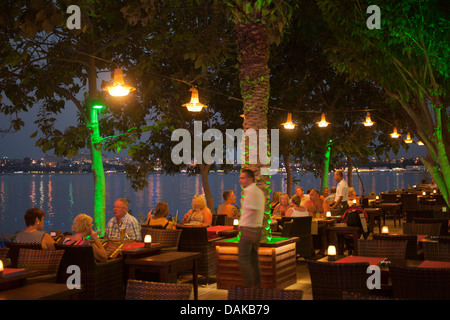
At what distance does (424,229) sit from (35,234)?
20.5 ft

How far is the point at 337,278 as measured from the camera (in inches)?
200

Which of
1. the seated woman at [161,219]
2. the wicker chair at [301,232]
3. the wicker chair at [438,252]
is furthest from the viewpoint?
the wicker chair at [301,232]

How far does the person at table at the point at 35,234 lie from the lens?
7016 mm

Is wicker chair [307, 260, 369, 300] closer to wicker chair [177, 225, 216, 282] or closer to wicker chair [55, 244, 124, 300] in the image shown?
wicker chair [55, 244, 124, 300]

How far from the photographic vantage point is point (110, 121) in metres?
15.5

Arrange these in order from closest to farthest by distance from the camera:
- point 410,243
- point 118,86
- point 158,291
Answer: point 158,291, point 410,243, point 118,86

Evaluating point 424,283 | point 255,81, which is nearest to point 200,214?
point 255,81

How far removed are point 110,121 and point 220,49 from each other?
15.4ft

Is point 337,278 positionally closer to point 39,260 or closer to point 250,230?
point 250,230

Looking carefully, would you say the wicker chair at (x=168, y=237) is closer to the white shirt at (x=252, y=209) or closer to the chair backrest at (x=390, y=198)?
the white shirt at (x=252, y=209)

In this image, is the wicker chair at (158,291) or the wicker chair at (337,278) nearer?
the wicker chair at (158,291)

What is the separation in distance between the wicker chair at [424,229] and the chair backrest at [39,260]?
19.3ft

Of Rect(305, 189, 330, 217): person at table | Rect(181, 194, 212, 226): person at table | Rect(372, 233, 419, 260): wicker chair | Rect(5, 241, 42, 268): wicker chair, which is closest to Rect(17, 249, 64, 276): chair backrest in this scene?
Rect(5, 241, 42, 268): wicker chair

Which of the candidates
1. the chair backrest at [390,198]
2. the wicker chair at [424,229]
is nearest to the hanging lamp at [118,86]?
the wicker chair at [424,229]
